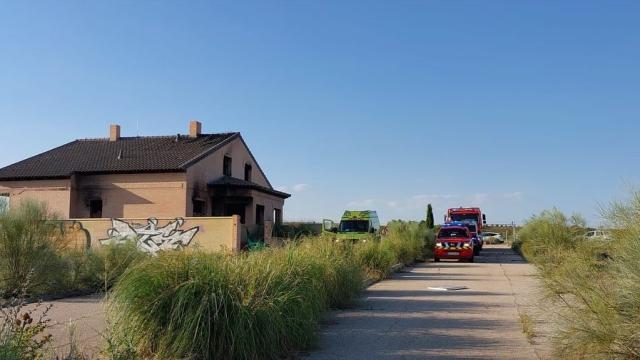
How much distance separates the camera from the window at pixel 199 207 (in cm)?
3371

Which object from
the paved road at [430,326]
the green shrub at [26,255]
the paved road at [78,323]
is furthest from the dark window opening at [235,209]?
the paved road at [78,323]

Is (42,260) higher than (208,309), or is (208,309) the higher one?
(42,260)

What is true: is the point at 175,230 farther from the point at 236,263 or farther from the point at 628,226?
the point at 628,226

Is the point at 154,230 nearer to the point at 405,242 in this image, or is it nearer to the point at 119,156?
the point at 405,242

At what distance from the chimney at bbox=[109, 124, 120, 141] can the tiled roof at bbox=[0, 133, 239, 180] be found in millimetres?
382

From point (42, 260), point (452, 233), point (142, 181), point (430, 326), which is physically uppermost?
point (142, 181)

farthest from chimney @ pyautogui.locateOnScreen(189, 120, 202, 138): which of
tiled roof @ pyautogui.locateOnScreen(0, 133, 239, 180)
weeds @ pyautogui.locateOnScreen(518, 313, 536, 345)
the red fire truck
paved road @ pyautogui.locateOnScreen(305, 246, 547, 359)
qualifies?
weeds @ pyautogui.locateOnScreen(518, 313, 536, 345)

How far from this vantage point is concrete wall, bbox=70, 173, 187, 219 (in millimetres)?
32031

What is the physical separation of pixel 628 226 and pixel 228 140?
32.6 metres

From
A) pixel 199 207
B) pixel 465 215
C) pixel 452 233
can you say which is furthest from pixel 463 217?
pixel 199 207

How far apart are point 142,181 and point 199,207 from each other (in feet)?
11.5

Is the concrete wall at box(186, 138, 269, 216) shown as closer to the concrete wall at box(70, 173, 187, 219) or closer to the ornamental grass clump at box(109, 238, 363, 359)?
the concrete wall at box(70, 173, 187, 219)

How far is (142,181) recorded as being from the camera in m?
32.7

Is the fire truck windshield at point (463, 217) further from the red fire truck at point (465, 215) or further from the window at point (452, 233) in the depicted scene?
the window at point (452, 233)
